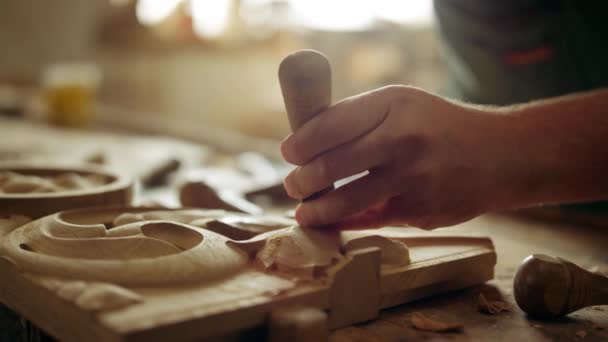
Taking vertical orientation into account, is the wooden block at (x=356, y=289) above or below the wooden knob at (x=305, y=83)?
below

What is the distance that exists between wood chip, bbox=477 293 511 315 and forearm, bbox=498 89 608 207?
0.52 feet

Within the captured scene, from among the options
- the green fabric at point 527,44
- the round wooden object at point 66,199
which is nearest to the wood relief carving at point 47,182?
the round wooden object at point 66,199

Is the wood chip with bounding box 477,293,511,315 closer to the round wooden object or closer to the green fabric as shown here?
the round wooden object

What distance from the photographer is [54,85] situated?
10.2 feet

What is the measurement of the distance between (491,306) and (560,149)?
252 mm

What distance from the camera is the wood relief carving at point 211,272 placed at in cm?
71

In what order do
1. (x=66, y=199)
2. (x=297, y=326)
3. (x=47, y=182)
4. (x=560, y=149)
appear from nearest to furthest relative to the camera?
(x=297, y=326) → (x=560, y=149) → (x=66, y=199) → (x=47, y=182)

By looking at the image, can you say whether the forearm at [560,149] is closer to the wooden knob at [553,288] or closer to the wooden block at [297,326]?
the wooden knob at [553,288]

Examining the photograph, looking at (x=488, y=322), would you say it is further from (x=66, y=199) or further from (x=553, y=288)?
(x=66, y=199)

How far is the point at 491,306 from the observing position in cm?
92

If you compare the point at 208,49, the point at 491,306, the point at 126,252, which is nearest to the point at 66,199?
the point at 126,252

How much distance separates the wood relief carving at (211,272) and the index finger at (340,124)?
118 mm

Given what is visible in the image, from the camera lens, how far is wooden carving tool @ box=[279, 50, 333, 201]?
0.88 meters

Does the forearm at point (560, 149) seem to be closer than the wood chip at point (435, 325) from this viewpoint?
No
